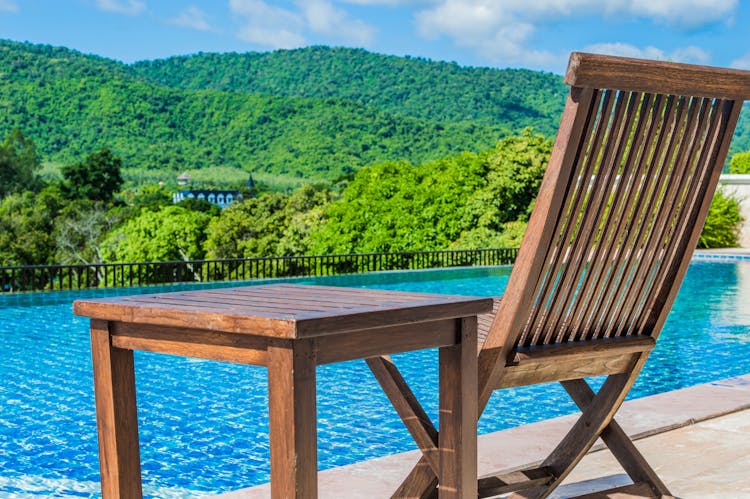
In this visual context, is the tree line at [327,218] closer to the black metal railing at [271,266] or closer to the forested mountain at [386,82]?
the black metal railing at [271,266]

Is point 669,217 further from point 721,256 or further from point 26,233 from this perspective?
point 26,233

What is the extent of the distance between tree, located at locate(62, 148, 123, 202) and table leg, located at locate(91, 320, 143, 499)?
36726mm

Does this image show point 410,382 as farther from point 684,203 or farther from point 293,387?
point 293,387

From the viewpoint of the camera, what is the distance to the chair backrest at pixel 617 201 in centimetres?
186

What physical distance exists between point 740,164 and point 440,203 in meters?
18.4

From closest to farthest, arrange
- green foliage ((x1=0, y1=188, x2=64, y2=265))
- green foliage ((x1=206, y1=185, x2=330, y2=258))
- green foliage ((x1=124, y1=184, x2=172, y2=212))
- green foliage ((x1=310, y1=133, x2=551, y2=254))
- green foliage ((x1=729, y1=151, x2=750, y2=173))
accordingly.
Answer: green foliage ((x1=310, y1=133, x2=551, y2=254)) → green foliage ((x1=206, y1=185, x2=330, y2=258)) → green foliage ((x1=0, y1=188, x2=64, y2=265)) → green foliage ((x1=124, y1=184, x2=172, y2=212)) → green foliage ((x1=729, y1=151, x2=750, y2=173))

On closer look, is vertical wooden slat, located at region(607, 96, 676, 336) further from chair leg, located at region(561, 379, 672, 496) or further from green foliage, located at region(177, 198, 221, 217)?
green foliage, located at region(177, 198, 221, 217)

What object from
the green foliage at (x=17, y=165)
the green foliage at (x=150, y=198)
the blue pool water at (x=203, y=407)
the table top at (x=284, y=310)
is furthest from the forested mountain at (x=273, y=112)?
the table top at (x=284, y=310)

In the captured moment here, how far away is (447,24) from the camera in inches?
2537

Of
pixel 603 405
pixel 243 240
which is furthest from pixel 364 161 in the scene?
pixel 603 405

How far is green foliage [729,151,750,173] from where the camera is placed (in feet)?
124

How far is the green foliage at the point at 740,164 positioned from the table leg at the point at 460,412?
38569mm

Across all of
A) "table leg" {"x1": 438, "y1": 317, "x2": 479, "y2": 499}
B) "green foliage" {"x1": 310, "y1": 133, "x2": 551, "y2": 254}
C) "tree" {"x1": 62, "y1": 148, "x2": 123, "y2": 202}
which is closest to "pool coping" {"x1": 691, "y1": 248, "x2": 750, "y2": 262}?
"green foliage" {"x1": 310, "y1": 133, "x2": 551, "y2": 254}

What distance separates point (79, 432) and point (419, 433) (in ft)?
10.4
